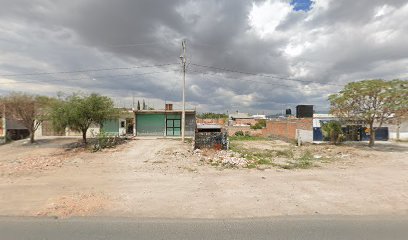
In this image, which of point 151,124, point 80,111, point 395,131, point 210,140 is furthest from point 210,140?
point 395,131

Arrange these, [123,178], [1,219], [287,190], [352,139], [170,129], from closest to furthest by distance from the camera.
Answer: [1,219] → [287,190] → [123,178] → [352,139] → [170,129]

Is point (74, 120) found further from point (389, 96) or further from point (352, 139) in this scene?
point (352, 139)

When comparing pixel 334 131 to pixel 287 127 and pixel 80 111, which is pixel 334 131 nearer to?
pixel 287 127

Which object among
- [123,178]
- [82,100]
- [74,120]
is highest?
[82,100]

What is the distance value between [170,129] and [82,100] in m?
12.3

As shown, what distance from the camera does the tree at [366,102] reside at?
21297mm

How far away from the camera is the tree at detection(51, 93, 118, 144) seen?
22173mm

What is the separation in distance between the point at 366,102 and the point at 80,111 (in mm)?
23495

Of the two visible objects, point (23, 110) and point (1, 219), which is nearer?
point (1, 219)

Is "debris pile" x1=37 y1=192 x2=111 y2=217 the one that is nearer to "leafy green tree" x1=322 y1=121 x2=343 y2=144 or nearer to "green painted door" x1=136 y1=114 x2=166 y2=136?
"leafy green tree" x1=322 y1=121 x2=343 y2=144

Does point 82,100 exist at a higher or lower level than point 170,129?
higher

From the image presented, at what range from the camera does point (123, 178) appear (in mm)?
10781

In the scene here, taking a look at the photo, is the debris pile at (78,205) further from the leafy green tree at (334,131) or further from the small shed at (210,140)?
the leafy green tree at (334,131)

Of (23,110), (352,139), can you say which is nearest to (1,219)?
(23,110)
